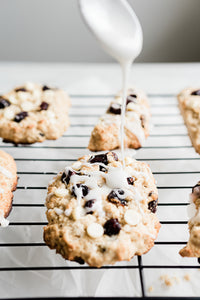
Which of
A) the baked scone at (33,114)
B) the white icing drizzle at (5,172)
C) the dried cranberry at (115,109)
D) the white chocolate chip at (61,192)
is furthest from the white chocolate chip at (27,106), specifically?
the white chocolate chip at (61,192)

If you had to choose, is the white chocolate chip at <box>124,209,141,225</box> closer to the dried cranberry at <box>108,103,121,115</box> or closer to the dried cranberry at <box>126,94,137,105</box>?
the dried cranberry at <box>108,103,121,115</box>

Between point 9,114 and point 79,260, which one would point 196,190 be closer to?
point 79,260

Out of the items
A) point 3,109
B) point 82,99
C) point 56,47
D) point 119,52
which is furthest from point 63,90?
point 119,52

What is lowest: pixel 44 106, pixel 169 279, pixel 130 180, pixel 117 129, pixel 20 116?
pixel 169 279

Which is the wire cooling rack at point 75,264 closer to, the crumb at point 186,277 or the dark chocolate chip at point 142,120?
the crumb at point 186,277

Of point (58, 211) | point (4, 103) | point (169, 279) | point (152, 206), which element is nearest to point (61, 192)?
point (58, 211)

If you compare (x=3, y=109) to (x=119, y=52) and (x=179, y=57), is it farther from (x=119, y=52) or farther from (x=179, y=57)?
(x=179, y=57)
